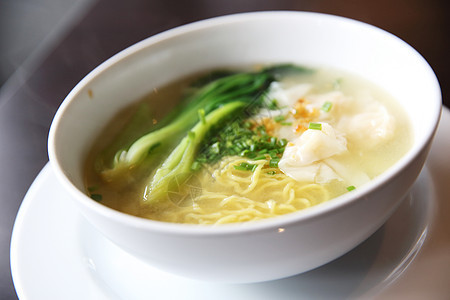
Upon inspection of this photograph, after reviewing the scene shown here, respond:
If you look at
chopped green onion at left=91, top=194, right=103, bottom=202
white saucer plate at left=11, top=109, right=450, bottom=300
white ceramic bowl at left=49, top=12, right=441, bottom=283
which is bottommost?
white saucer plate at left=11, top=109, right=450, bottom=300

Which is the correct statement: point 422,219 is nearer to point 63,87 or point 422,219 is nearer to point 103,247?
point 103,247

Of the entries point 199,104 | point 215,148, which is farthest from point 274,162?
point 199,104

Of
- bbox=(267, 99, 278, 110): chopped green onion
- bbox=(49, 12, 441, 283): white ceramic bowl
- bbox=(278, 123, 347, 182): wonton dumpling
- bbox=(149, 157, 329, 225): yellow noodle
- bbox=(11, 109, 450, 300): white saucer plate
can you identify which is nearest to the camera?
bbox=(49, 12, 441, 283): white ceramic bowl

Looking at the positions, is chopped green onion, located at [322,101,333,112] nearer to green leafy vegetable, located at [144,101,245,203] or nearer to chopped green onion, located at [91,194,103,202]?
green leafy vegetable, located at [144,101,245,203]

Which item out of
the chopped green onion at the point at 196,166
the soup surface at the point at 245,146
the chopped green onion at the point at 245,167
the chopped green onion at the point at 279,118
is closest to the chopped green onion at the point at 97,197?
the soup surface at the point at 245,146

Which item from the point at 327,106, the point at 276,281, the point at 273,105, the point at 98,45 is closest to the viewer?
the point at 276,281

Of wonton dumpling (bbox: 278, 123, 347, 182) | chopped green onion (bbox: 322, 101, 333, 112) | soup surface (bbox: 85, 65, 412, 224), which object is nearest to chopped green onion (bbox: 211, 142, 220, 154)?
soup surface (bbox: 85, 65, 412, 224)

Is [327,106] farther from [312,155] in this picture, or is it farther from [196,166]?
[196,166]
